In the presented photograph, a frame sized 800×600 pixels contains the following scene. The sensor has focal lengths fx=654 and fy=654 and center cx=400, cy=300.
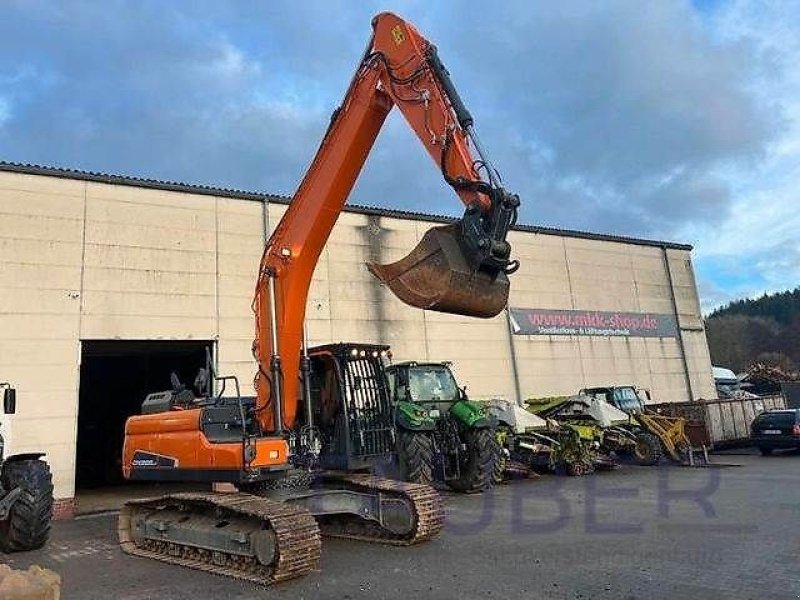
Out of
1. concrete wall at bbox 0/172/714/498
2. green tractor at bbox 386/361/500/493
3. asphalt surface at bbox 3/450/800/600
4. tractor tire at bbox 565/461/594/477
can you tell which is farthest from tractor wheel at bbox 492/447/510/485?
concrete wall at bbox 0/172/714/498

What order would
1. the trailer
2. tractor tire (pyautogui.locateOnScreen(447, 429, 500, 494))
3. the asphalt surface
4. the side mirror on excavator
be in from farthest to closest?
the trailer, tractor tire (pyautogui.locateOnScreen(447, 429, 500, 494)), the side mirror on excavator, the asphalt surface

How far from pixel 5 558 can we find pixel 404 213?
13.0 metres

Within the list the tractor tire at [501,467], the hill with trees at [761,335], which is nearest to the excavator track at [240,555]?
the tractor tire at [501,467]

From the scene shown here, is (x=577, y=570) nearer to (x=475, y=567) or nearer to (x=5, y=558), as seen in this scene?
(x=475, y=567)

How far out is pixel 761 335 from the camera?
273 ft

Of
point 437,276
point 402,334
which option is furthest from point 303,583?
point 402,334

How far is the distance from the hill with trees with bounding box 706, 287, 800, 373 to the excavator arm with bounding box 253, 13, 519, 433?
7236 cm

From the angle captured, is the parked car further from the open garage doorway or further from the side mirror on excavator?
the side mirror on excavator

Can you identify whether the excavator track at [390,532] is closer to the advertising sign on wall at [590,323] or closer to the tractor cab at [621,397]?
the tractor cab at [621,397]

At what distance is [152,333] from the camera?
1440cm

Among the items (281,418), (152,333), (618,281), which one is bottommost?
(281,418)

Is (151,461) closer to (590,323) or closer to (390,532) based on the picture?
(390,532)

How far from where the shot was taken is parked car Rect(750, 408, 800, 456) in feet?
58.6

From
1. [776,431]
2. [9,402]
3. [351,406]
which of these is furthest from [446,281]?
[776,431]
